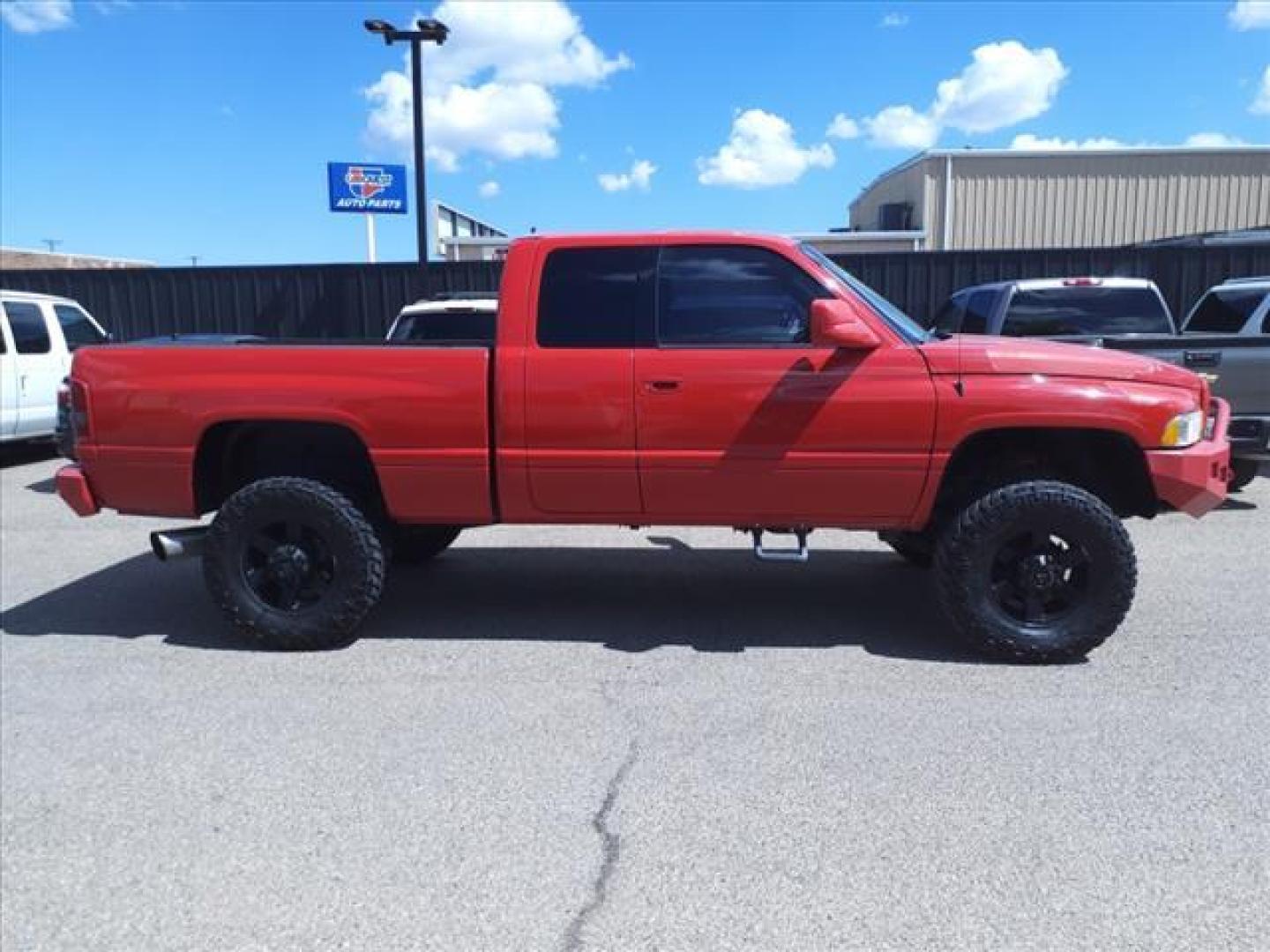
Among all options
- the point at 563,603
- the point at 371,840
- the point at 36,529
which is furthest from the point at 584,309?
the point at 36,529

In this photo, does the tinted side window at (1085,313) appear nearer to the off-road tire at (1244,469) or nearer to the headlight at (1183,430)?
the off-road tire at (1244,469)

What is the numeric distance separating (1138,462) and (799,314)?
175cm

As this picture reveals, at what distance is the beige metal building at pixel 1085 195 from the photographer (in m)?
23.8

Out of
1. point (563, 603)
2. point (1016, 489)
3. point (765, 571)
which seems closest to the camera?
point (1016, 489)

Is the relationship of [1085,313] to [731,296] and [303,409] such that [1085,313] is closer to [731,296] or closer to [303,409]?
[731,296]

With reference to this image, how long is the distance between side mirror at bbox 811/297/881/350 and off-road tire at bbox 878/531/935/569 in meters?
1.44

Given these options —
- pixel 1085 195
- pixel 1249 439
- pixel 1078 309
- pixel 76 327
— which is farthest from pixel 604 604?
pixel 1085 195

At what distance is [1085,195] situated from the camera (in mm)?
23938

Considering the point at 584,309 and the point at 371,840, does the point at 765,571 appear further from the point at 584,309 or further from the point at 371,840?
the point at 371,840

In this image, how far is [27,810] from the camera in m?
3.38

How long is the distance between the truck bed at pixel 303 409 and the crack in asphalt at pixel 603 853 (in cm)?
172

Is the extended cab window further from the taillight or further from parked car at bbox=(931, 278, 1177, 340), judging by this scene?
the taillight

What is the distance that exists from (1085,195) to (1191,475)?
72.9ft

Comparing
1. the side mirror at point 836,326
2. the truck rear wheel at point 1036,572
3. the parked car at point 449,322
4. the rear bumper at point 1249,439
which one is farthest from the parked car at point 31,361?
the rear bumper at point 1249,439
